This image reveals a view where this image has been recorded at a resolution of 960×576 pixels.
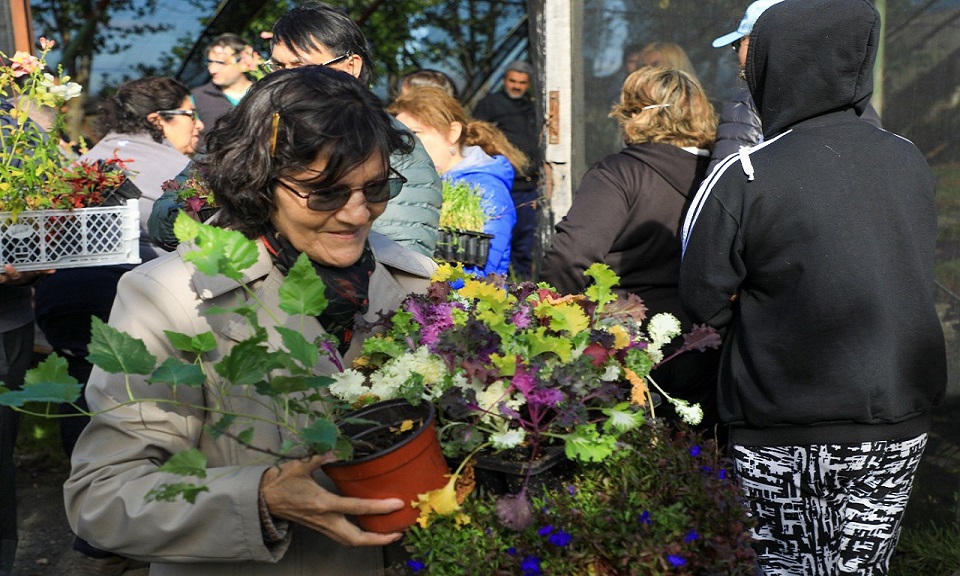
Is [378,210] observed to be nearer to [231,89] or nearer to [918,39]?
[918,39]

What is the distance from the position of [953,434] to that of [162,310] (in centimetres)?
334

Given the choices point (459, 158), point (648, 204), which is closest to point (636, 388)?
point (648, 204)

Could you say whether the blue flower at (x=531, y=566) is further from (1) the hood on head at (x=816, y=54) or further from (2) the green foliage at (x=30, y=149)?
(2) the green foliage at (x=30, y=149)

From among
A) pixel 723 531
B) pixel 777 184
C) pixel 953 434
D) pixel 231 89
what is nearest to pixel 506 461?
pixel 723 531

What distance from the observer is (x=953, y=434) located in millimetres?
3941

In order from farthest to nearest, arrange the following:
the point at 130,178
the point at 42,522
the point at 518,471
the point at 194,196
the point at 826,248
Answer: the point at 42,522 → the point at 130,178 → the point at 194,196 → the point at 826,248 → the point at 518,471

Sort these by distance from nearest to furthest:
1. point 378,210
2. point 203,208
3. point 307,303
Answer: point 307,303
point 378,210
point 203,208

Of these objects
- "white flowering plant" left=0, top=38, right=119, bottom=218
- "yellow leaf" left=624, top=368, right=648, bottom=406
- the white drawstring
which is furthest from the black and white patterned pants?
"white flowering plant" left=0, top=38, right=119, bottom=218

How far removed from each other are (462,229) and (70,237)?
1.58 meters

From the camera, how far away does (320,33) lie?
337cm

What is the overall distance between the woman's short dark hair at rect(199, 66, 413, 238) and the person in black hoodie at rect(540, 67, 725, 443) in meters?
1.85

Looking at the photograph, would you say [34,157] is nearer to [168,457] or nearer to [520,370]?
[168,457]

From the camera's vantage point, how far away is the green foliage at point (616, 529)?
A: 1.57m

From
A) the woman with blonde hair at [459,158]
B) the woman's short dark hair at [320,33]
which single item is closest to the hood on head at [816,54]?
the woman's short dark hair at [320,33]
